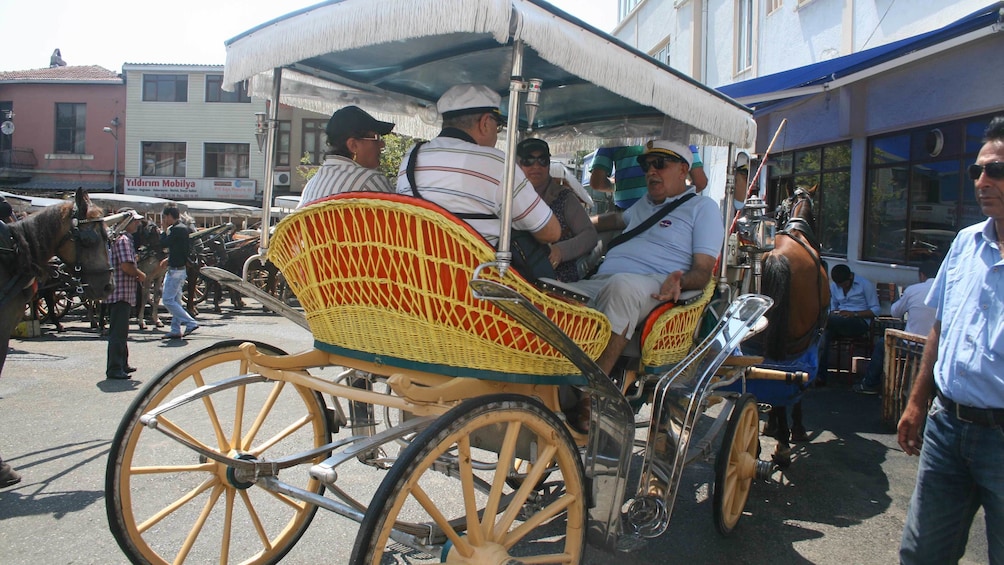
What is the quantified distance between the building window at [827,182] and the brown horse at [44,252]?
9.30 meters

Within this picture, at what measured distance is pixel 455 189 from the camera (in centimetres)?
283

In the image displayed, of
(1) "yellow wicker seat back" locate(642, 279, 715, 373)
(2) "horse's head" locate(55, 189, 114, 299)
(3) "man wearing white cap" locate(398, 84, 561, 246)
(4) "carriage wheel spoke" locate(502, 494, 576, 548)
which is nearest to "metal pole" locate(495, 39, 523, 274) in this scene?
(3) "man wearing white cap" locate(398, 84, 561, 246)

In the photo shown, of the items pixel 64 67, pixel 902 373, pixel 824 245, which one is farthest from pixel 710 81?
pixel 64 67

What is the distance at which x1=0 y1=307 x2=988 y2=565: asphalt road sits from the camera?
389 cm

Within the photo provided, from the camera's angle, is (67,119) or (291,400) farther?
(67,119)

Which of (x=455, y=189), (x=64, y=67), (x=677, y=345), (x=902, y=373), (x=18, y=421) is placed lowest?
(x=18, y=421)

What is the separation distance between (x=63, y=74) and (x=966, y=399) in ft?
144

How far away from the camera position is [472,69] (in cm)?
396

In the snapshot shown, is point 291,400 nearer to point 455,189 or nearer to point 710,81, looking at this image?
point 455,189

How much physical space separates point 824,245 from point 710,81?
5937 mm

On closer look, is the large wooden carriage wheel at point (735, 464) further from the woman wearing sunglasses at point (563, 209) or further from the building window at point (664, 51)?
the building window at point (664, 51)

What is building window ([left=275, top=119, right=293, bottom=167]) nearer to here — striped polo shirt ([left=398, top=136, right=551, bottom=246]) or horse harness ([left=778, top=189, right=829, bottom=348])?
horse harness ([left=778, top=189, right=829, bottom=348])

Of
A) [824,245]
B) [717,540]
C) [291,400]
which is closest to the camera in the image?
[717,540]

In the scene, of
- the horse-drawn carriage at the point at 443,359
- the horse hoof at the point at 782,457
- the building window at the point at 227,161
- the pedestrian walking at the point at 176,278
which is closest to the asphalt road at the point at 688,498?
the horse hoof at the point at 782,457
